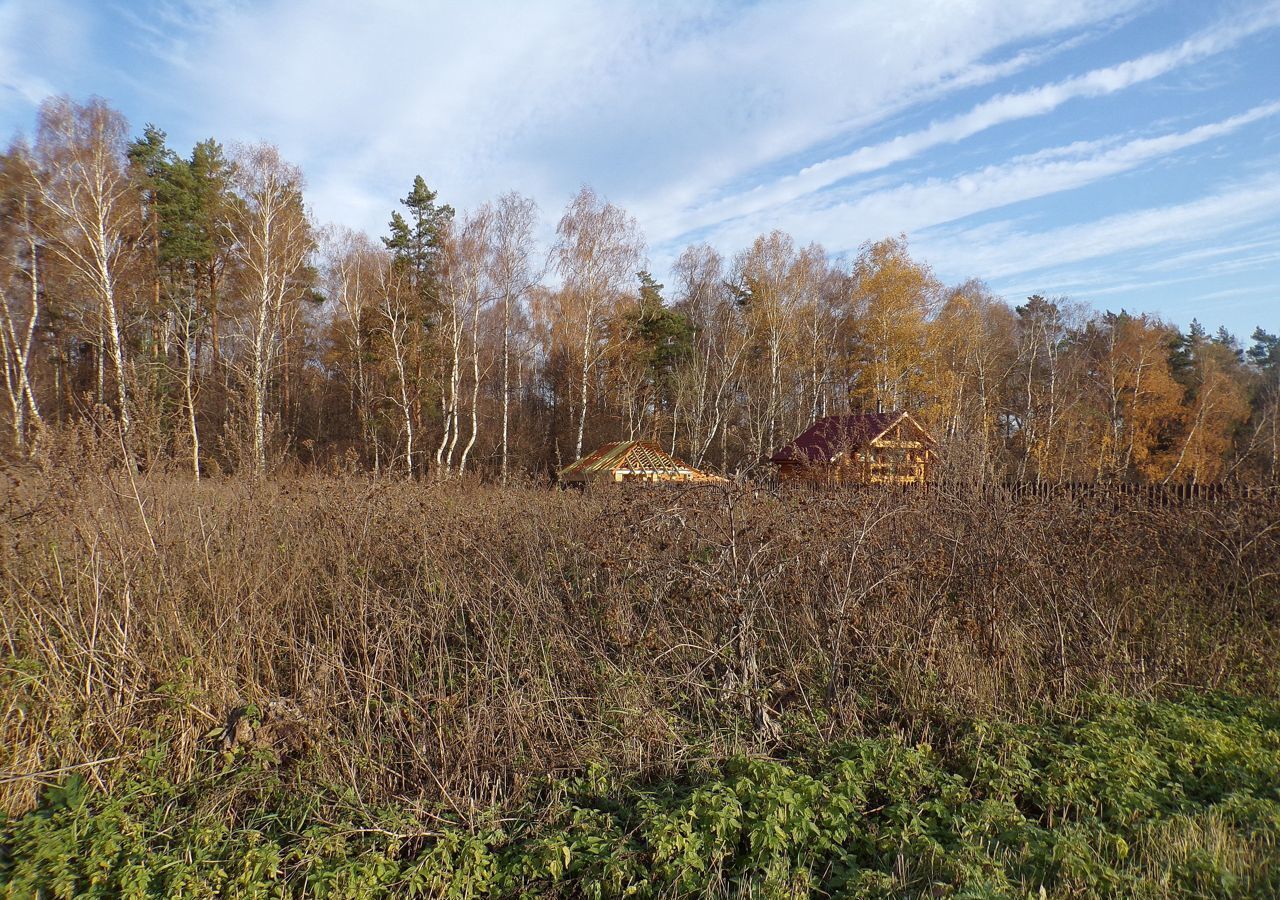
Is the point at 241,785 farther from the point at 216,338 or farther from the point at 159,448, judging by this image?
the point at 216,338

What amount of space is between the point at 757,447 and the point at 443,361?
2108 cm

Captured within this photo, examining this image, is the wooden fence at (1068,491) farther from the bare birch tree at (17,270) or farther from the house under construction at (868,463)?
the bare birch tree at (17,270)

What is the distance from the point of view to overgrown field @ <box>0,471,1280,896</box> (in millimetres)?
3076

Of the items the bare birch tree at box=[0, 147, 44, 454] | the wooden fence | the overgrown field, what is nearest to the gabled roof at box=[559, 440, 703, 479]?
the wooden fence

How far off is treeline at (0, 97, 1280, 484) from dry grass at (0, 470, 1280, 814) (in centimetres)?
1033

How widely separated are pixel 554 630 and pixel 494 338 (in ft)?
95.9

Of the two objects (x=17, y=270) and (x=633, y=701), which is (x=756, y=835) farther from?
(x=17, y=270)

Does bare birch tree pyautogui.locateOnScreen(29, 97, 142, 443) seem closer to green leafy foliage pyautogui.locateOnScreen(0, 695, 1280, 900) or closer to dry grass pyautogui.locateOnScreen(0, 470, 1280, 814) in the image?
dry grass pyautogui.locateOnScreen(0, 470, 1280, 814)

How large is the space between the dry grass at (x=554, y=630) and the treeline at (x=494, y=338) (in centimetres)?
1033

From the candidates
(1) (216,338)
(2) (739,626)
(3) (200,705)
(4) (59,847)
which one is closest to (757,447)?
(2) (739,626)

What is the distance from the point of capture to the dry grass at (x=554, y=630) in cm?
394

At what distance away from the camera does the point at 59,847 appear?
3049 millimetres

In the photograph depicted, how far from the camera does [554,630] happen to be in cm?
476

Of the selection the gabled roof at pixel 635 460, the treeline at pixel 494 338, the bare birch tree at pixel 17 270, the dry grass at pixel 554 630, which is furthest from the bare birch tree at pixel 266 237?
the dry grass at pixel 554 630
